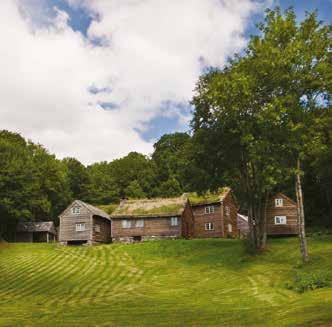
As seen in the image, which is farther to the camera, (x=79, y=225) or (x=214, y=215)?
(x=214, y=215)

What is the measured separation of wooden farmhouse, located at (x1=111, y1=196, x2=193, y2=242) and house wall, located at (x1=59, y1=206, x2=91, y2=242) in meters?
4.26

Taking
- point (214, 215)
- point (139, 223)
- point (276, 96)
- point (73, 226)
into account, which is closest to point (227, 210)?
point (214, 215)

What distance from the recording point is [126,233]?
72.8 metres

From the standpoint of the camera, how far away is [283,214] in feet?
212

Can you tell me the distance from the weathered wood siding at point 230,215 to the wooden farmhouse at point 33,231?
3732cm

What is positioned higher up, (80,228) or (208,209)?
(208,209)

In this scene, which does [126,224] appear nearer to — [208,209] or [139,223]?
[139,223]

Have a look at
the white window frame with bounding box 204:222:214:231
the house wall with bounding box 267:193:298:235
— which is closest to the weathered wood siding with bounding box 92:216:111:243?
the white window frame with bounding box 204:222:214:231

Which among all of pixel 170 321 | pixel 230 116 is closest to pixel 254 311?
pixel 170 321

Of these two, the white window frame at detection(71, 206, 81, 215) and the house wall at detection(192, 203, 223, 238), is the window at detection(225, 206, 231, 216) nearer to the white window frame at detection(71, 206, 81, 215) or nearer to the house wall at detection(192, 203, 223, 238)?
the house wall at detection(192, 203, 223, 238)

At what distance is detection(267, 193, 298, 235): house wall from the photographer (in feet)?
210

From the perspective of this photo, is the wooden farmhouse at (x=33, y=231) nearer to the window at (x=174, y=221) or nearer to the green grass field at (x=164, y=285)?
the green grass field at (x=164, y=285)

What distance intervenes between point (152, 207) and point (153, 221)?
256cm

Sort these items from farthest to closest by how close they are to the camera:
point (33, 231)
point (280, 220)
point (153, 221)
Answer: point (33, 231) → point (153, 221) → point (280, 220)
